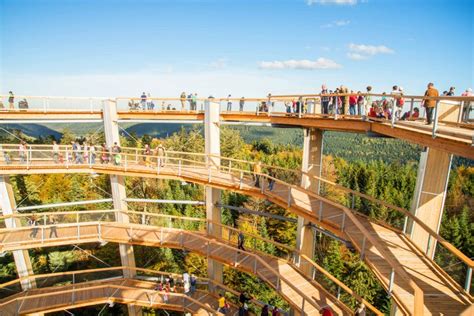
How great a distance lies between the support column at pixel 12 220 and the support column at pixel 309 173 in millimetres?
14460

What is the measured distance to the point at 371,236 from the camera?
9156 mm

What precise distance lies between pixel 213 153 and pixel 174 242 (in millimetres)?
4909

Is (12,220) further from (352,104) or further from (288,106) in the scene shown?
(352,104)

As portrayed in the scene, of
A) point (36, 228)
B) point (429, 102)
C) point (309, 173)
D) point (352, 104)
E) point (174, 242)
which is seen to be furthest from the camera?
point (174, 242)

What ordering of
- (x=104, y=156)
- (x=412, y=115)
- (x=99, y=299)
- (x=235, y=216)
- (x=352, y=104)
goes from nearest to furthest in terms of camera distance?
(x=412, y=115) < (x=352, y=104) < (x=104, y=156) < (x=99, y=299) < (x=235, y=216)

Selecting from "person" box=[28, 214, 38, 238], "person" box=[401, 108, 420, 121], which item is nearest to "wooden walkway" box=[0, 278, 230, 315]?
"person" box=[28, 214, 38, 238]

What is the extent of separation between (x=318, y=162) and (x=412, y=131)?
6.10 m

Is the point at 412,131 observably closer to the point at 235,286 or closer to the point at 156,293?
the point at 156,293

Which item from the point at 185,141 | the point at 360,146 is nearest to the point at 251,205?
the point at 185,141

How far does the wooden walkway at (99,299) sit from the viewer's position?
15852 millimetres

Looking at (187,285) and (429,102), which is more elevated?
(429,102)

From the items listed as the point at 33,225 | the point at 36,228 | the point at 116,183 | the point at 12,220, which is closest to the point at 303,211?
the point at 116,183

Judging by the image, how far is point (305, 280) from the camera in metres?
13.9

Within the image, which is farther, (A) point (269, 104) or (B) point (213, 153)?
(B) point (213, 153)
